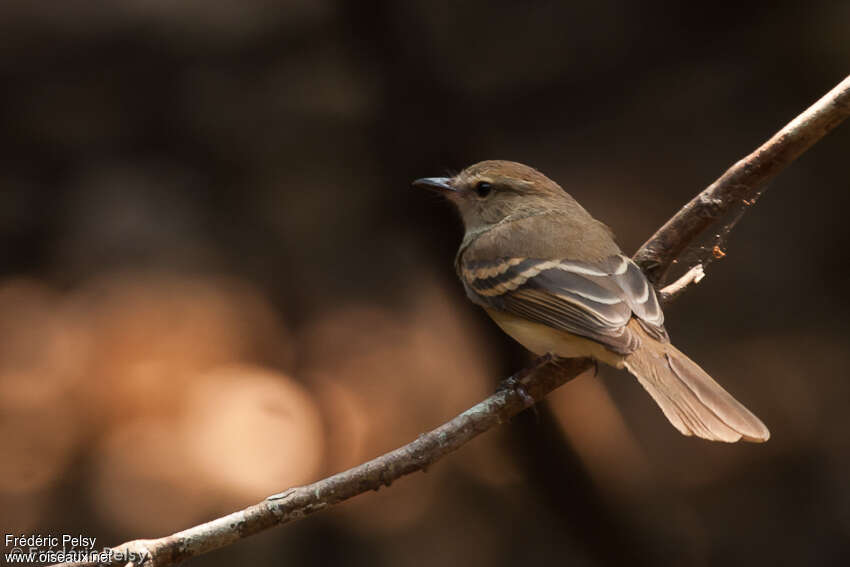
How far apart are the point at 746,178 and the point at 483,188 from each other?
119 centimetres

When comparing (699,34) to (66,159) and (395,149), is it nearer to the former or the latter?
(395,149)

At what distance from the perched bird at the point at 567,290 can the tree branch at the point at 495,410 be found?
5.8 inches

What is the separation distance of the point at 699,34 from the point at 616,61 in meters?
0.41

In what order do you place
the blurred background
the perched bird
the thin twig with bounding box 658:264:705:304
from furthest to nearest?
1. the blurred background
2. the thin twig with bounding box 658:264:705:304
3. the perched bird

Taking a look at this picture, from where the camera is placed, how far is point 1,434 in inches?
165

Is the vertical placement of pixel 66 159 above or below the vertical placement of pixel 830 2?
below

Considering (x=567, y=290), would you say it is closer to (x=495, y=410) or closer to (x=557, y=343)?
(x=557, y=343)

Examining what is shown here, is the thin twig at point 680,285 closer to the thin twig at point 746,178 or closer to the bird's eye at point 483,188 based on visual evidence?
the thin twig at point 746,178

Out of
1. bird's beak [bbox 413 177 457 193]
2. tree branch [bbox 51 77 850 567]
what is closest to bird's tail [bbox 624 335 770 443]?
→ tree branch [bbox 51 77 850 567]

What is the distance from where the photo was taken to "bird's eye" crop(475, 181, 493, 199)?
3.87 m

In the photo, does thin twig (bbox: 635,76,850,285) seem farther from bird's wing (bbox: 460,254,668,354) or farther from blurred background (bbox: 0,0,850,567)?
blurred background (bbox: 0,0,850,567)

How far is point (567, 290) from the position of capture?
3186 millimetres

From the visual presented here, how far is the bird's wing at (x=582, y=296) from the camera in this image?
3.01 m

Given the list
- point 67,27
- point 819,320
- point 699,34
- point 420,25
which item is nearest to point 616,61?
point 699,34
